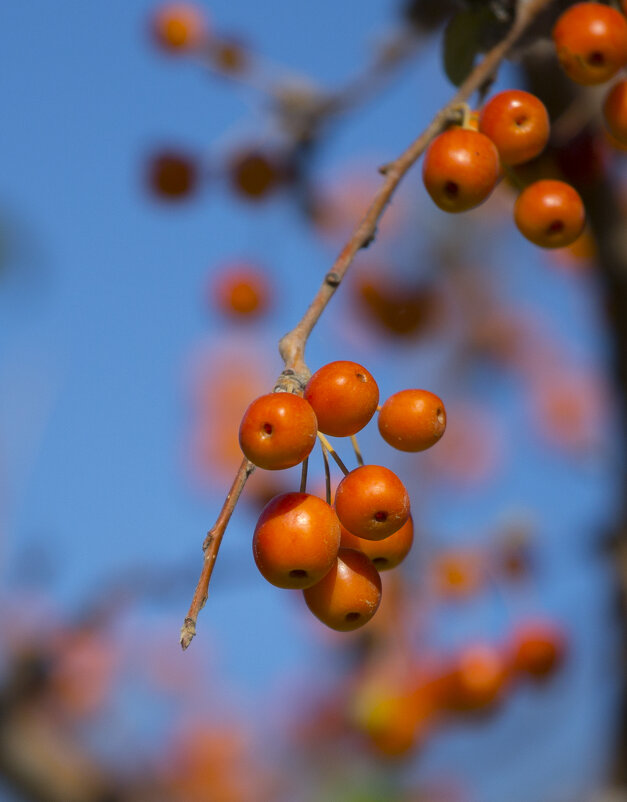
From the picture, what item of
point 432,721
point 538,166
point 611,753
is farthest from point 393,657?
point 538,166

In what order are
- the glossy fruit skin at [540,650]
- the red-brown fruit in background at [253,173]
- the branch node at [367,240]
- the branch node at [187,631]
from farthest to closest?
the glossy fruit skin at [540,650] → the red-brown fruit in background at [253,173] → the branch node at [367,240] → the branch node at [187,631]

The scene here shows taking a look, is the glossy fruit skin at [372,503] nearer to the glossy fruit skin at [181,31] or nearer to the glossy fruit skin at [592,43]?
the glossy fruit skin at [592,43]

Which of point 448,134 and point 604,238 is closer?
point 448,134

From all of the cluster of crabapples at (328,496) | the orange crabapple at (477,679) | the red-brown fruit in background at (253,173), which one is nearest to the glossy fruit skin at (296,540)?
the cluster of crabapples at (328,496)

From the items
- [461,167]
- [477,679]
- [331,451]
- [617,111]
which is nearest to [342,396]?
[331,451]

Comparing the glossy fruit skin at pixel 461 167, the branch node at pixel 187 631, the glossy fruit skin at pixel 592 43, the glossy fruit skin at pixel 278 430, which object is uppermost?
the glossy fruit skin at pixel 592 43

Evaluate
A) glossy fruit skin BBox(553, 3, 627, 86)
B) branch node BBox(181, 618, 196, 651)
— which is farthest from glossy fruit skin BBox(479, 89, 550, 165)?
branch node BBox(181, 618, 196, 651)

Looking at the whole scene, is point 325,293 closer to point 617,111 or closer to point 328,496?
point 328,496

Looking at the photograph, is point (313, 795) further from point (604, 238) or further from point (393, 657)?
point (604, 238)
